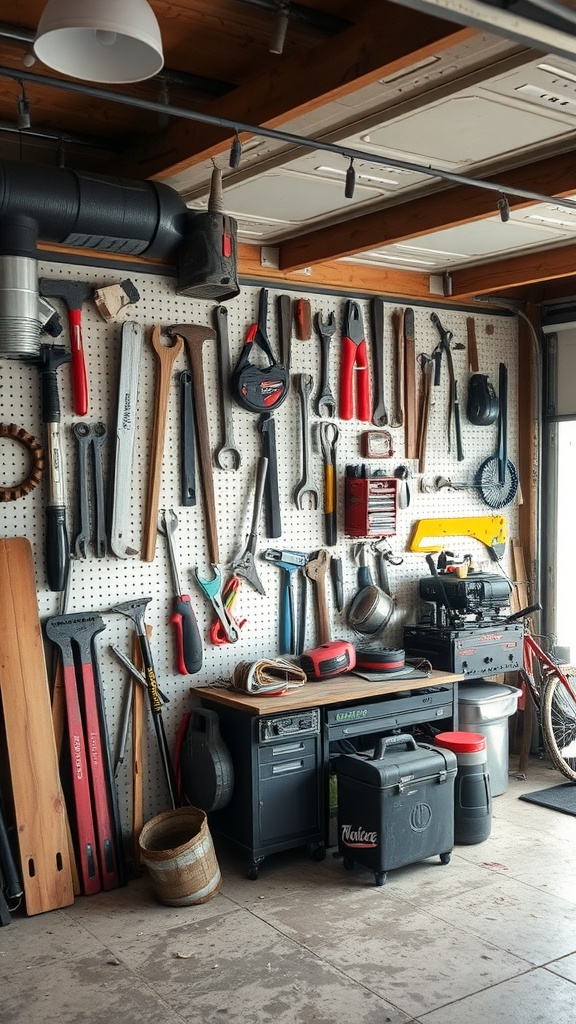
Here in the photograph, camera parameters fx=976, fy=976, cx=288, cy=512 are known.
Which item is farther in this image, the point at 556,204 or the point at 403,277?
the point at 403,277

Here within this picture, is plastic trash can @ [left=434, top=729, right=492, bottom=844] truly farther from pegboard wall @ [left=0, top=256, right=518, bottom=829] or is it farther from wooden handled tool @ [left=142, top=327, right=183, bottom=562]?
wooden handled tool @ [left=142, top=327, right=183, bottom=562]

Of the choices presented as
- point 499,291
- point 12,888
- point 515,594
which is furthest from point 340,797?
point 499,291

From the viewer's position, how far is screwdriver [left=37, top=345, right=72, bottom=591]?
380 centimetres

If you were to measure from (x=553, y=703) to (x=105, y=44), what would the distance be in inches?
164

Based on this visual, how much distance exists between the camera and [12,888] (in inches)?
142

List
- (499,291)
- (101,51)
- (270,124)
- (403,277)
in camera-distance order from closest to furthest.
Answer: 1. (101,51)
2. (270,124)
3. (403,277)
4. (499,291)

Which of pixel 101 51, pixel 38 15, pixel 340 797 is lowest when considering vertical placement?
pixel 340 797

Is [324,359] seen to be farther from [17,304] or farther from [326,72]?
[326,72]

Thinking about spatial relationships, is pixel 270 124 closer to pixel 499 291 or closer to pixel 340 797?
pixel 340 797

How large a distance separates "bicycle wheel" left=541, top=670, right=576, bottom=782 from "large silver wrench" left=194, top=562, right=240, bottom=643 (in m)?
1.77

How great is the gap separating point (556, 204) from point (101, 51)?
2113mm

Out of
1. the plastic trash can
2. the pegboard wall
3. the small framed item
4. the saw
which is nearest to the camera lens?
the pegboard wall

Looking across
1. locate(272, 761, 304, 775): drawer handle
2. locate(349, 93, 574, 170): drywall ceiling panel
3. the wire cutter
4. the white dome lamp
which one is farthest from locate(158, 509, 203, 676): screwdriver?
the white dome lamp

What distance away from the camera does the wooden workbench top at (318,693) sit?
3.95 m
